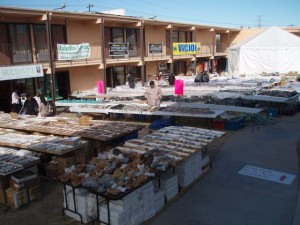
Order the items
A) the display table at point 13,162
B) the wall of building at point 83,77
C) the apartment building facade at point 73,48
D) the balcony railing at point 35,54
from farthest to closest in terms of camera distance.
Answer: the wall of building at point 83,77
the apartment building facade at point 73,48
the balcony railing at point 35,54
the display table at point 13,162

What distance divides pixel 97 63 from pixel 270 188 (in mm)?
16353

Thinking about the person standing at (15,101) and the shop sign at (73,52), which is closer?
the person standing at (15,101)

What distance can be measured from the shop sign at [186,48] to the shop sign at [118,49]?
6701 mm

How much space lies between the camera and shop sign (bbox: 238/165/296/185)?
8.13 m

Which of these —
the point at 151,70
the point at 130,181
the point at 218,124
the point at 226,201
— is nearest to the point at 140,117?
the point at 218,124

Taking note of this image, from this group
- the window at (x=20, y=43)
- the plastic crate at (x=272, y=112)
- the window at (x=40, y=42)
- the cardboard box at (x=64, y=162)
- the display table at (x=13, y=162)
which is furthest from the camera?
the window at (x=40, y=42)

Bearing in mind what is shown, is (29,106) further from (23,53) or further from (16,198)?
(16,198)

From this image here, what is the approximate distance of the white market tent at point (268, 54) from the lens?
28781mm

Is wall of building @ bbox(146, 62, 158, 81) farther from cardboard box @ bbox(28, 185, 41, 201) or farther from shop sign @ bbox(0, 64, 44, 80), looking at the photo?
cardboard box @ bbox(28, 185, 41, 201)

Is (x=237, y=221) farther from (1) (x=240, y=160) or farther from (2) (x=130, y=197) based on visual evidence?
(1) (x=240, y=160)

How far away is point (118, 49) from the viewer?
77.0 ft

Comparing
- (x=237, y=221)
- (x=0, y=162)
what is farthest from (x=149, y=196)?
(x=0, y=162)

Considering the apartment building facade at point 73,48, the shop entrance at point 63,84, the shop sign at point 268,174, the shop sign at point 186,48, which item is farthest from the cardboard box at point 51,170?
the shop sign at point 186,48

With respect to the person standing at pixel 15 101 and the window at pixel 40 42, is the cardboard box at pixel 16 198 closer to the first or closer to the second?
the person standing at pixel 15 101
